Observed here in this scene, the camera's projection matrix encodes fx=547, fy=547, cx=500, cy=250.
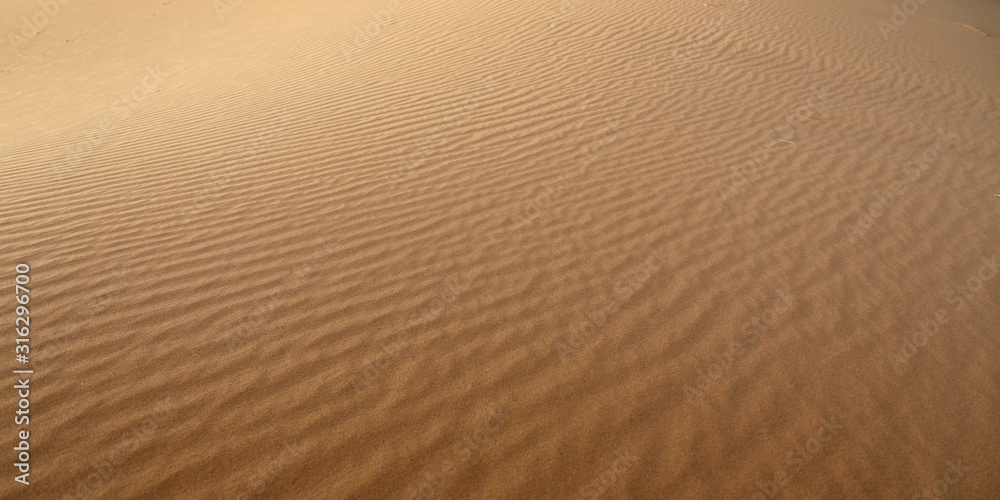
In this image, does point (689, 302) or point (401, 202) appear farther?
point (401, 202)

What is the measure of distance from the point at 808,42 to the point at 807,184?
5.74 meters

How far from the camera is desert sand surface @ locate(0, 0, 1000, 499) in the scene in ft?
8.09

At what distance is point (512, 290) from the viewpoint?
3424 mm

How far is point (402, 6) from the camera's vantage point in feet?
35.3

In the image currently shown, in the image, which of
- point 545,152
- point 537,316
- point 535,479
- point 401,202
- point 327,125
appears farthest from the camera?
point 327,125

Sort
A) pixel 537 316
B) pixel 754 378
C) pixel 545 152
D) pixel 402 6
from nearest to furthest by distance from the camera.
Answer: pixel 754 378, pixel 537 316, pixel 545 152, pixel 402 6

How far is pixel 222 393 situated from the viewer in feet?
8.77

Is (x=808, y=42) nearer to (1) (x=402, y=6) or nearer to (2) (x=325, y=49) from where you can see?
(1) (x=402, y=6)

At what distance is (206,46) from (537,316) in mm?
11279

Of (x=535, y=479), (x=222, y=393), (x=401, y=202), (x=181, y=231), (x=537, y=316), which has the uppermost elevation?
(x=401, y=202)

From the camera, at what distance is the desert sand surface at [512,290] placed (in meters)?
2.46

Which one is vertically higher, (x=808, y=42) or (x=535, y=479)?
(x=808, y=42)

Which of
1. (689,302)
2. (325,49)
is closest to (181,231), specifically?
(689,302)

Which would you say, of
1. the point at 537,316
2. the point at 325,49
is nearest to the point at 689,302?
the point at 537,316
